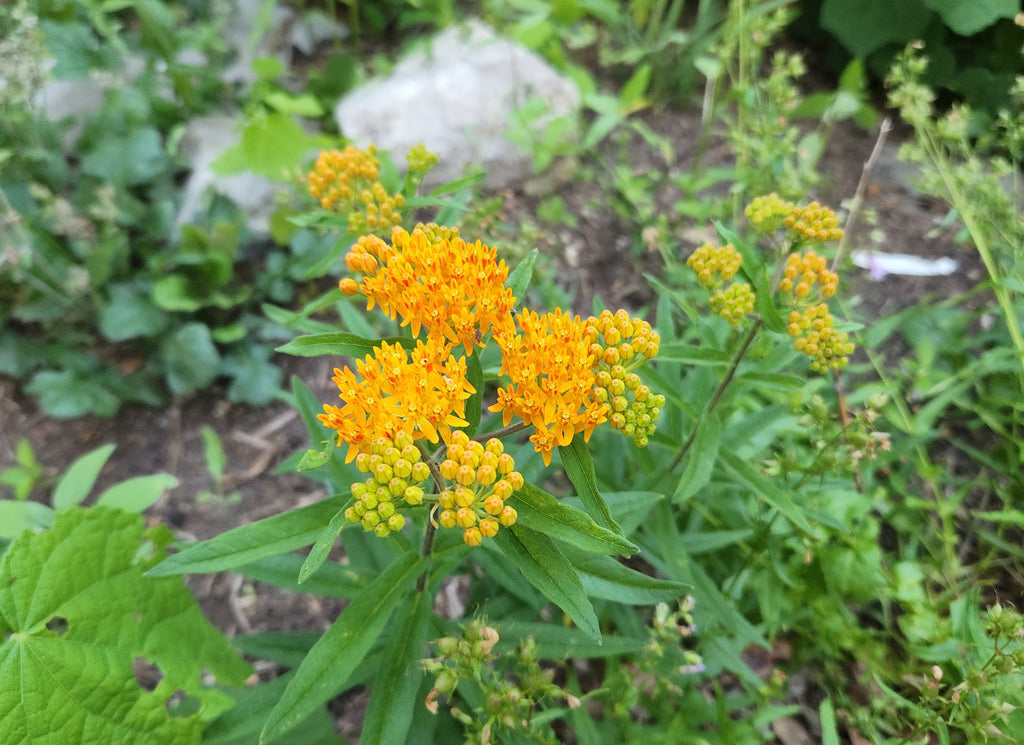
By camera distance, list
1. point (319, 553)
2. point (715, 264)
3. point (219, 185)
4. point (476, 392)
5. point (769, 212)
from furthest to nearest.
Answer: point (219, 185), point (769, 212), point (715, 264), point (476, 392), point (319, 553)

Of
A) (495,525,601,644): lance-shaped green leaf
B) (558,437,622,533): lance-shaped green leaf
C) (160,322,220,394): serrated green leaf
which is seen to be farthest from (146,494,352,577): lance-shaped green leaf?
(160,322,220,394): serrated green leaf

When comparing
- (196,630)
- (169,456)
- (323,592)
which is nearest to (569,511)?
(323,592)

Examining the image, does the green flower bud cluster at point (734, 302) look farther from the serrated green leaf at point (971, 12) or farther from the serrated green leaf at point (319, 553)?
the serrated green leaf at point (971, 12)

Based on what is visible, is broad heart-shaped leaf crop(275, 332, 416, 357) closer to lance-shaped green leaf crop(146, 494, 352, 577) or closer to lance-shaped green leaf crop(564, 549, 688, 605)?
lance-shaped green leaf crop(146, 494, 352, 577)

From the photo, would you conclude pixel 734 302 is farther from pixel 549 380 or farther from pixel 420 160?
pixel 420 160

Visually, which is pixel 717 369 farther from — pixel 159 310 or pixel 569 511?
pixel 159 310

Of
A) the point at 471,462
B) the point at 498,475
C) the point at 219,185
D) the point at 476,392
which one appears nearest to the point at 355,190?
the point at 476,392

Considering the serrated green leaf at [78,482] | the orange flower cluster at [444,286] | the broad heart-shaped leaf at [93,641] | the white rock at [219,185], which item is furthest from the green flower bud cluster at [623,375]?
the white rock at [219,185]
